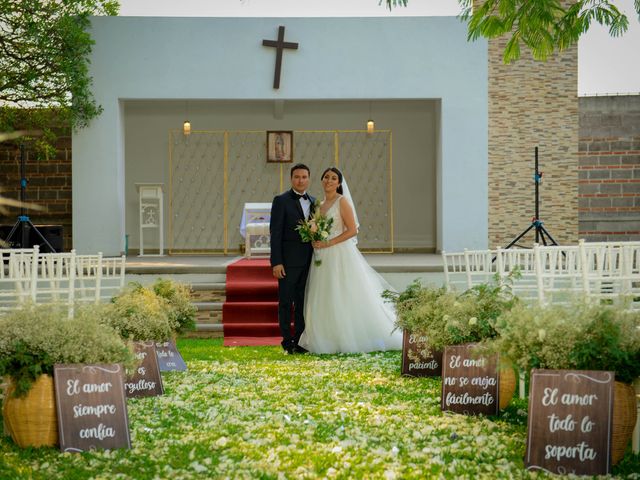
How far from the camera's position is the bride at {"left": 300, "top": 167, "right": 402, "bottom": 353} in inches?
292

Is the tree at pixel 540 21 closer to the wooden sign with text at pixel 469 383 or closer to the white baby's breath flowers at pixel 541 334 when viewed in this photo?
the wooden sign with text at pixel 469 383

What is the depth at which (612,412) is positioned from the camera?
10.7 ft

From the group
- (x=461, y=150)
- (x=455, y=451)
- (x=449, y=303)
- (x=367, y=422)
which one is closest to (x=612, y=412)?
(x=455, y=451)

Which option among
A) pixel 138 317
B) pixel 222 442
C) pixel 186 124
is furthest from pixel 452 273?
pixel 186 124

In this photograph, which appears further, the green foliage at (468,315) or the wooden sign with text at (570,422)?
the green foliage at (468,315)

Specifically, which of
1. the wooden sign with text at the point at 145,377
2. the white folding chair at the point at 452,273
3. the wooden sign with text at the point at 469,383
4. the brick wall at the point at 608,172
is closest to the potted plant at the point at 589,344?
the wooden sign with text at the point at 469,383

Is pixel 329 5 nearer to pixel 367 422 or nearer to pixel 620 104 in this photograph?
pixel 620 104

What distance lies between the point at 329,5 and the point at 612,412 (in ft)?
37.2

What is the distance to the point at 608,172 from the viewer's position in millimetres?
13414

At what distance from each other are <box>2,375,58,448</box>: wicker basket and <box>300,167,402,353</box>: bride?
3.88 meters

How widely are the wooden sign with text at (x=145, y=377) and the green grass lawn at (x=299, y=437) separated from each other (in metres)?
0.10

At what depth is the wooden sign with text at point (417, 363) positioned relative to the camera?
5758 mm

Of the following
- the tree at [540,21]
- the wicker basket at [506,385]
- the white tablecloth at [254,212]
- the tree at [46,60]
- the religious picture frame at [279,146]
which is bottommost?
the wicker basket at [506,385]

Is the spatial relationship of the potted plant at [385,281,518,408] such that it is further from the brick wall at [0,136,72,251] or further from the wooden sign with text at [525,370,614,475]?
the brick wall at [0,136,72,251]
